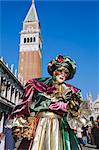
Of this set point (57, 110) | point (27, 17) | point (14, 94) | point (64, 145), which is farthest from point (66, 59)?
point (27, 17)

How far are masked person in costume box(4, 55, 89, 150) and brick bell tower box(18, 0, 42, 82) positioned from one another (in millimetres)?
49331

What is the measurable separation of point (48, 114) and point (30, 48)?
5991 centimetres

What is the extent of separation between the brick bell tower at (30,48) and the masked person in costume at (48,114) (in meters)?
49.3

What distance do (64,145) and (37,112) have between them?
51 centimetres

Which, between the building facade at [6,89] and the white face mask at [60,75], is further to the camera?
the building facade at [6,89]

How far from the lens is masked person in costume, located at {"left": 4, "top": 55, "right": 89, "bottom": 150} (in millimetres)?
3156

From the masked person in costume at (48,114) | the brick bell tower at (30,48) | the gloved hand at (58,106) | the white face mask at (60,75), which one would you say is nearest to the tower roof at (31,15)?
the brick bell tower at (30,48)

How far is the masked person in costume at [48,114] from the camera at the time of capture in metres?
3.16

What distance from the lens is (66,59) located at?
3727 millimetres

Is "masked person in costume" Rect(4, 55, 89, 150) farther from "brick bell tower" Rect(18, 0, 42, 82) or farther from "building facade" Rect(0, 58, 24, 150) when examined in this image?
"brick bell tower" Rect(18, 0, 42, 82)

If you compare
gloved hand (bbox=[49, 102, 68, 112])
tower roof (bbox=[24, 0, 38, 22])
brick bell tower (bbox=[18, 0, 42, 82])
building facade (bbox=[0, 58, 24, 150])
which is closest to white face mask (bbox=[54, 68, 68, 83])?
gloved hand (bbox=[49, 102, 68, 112])

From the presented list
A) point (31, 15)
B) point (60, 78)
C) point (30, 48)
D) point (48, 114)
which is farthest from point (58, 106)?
point (31, 15)

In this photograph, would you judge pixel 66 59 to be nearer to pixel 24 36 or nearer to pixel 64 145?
pixel 64 145

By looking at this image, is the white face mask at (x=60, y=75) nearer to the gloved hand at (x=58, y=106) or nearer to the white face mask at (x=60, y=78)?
the white face mask at (x=60, y=78)
